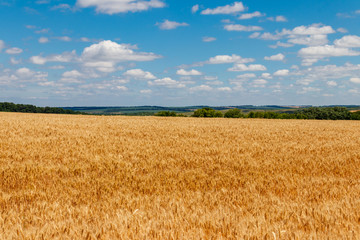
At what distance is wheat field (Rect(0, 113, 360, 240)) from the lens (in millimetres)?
3662

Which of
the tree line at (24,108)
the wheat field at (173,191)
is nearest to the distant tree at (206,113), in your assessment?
the tree line at (24,108)

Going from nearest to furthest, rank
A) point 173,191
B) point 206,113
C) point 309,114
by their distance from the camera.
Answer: point 173,191 → point 309,114 → point 206,113

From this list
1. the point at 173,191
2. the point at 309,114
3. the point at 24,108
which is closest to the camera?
the point at 173,191

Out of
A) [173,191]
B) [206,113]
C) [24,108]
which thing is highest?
[24,108]

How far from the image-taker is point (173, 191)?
620 centimetres

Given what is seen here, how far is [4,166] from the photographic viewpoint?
7.91 m

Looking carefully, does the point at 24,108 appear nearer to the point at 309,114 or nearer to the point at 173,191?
the point at 309,114

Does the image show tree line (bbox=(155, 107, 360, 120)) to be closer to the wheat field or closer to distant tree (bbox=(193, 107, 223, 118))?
distant tree (bbox=(193, 107, 223, 118))

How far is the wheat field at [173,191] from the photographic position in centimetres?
366

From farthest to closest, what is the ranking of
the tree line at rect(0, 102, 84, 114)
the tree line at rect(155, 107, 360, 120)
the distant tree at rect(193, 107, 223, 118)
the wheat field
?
the tree line at rect(0, 102, 84, 114), the distant tree at rect(193, 107, 223, 118), the tree line at rect(155, 107, 360, 120), the wheat field

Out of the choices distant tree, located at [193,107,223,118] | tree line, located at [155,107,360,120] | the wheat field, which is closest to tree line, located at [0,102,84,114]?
tree line, located at [155,107,360,120]

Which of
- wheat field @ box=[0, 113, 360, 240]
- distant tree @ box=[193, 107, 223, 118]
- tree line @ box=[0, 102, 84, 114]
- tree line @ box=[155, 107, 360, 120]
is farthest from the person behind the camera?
tree line @ box=[0, 102, 84, 114]

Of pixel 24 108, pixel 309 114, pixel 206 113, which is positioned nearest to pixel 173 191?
pixel 206 113

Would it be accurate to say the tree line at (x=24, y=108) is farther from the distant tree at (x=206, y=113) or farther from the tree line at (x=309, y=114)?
the distant tree at (x=206, y=113)
